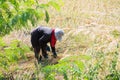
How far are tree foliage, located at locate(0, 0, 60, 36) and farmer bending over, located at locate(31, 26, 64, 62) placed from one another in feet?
8.41

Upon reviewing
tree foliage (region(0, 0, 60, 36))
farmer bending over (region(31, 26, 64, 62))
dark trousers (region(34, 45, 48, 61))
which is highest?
tree foliage (region(0, 0, 60, 36))

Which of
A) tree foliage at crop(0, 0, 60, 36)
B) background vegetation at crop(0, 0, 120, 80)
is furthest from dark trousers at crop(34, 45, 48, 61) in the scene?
tree foliage at crop(0, 0, 60, 36)

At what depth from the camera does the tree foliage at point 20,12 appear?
2406 mm

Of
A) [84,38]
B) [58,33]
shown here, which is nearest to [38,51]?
[58,33]

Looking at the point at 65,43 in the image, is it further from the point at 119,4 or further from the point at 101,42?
the point at 119,4

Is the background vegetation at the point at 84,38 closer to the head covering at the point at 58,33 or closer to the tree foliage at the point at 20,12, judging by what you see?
the head covering at the point at 58,33

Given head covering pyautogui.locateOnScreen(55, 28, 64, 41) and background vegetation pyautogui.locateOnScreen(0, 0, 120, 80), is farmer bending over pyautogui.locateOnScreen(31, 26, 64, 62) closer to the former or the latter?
→ head covering pyautogui.locateOnScreen(55, 28, 64, 41)

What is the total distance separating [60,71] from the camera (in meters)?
2.04

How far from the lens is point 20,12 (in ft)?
8.05

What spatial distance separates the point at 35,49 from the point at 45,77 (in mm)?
3379

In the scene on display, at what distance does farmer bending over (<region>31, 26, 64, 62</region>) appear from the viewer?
5219 millimetres

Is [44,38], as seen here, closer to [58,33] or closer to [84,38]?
[58,33]

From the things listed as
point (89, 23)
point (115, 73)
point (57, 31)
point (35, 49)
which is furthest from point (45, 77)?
point (89, 23)

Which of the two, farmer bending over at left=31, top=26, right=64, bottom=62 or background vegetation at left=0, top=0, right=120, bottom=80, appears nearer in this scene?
background vegetation at left=0, top=0, right=120, bottom=80
